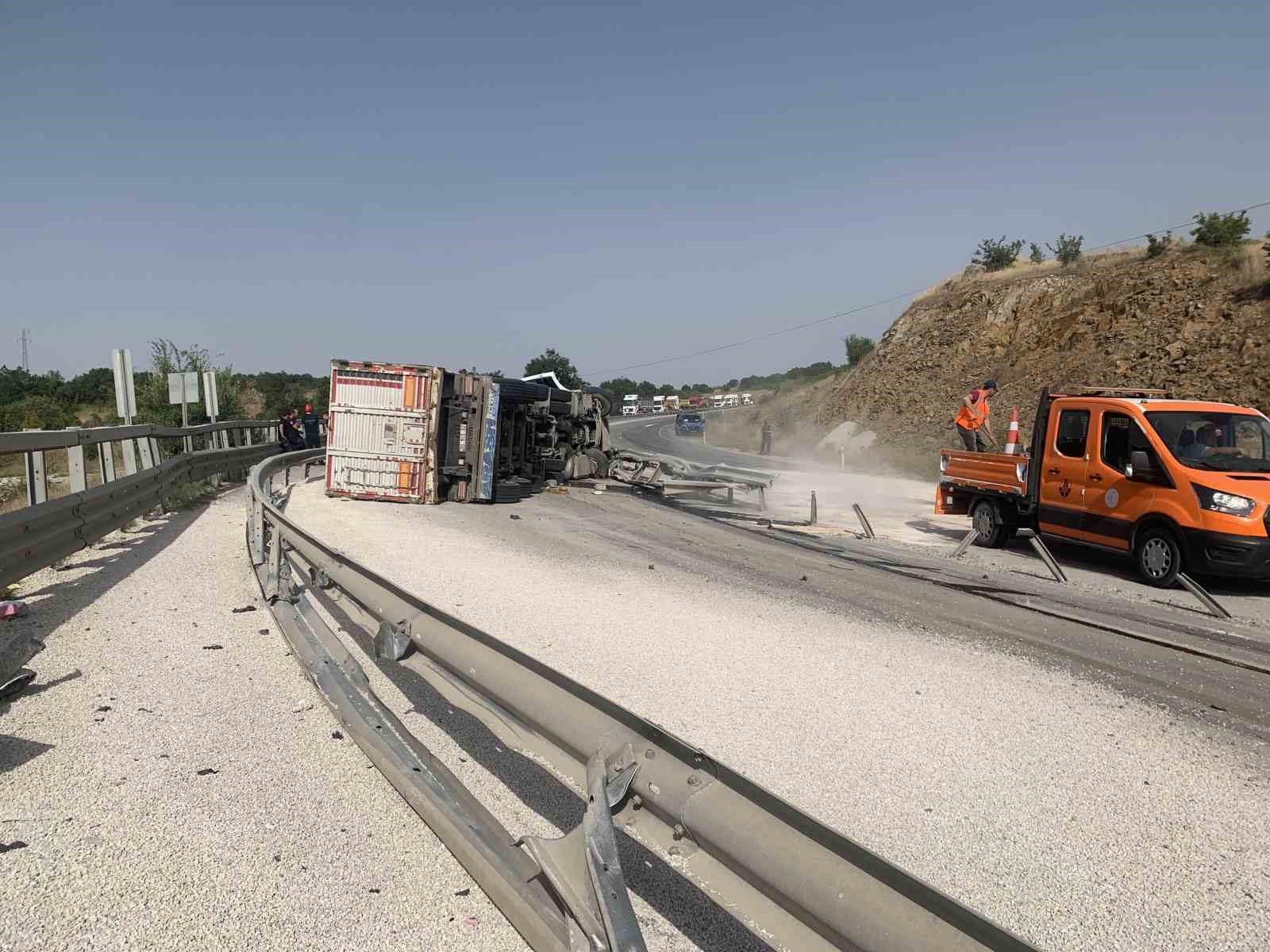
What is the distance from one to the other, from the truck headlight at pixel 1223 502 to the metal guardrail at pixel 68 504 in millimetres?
10359

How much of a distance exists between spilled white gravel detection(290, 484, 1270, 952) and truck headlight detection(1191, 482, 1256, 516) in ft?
10.3

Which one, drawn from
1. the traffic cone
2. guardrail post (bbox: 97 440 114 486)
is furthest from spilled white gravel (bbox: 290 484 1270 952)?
the traffic cone

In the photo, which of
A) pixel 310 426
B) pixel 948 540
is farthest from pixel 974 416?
pixel 310 426

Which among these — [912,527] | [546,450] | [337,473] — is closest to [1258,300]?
[912,527]

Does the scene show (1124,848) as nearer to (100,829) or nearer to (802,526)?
(100,829)

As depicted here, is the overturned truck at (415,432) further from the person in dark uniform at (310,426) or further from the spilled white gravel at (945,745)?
the person in dark uniform at (310,426)

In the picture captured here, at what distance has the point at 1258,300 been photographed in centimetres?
2366

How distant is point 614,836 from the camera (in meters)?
2.17

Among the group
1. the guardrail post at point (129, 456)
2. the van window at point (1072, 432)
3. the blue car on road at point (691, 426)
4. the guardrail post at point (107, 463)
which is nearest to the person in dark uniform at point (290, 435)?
the guardrail post at point (129, 456)

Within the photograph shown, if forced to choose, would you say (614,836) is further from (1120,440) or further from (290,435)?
(290,435)

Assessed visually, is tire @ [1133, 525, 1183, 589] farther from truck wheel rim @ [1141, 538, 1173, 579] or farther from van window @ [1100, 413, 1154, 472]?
van window @ [1100, 413, 1154, 472]

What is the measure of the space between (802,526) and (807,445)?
2923cm

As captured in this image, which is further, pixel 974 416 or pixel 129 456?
pixel 974 416

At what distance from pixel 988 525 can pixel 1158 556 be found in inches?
114
